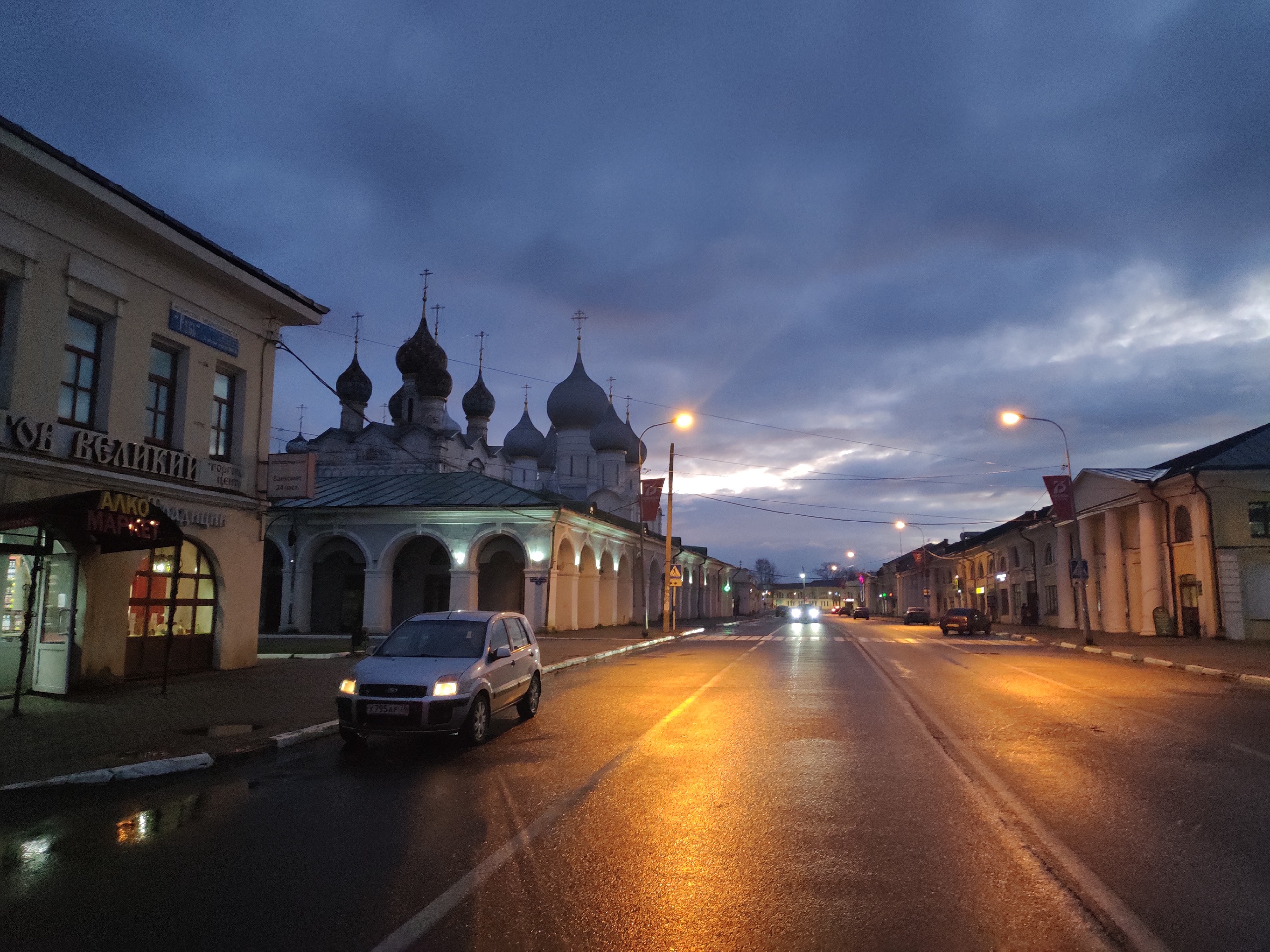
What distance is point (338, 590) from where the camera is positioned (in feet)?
125

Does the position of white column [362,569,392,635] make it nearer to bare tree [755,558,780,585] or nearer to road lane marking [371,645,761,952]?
road lane marking [371,645,761,952]

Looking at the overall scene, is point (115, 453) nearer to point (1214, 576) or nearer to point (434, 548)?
point (434, 548)

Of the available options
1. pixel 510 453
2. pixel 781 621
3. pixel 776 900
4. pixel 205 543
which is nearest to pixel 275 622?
pixel 205 543

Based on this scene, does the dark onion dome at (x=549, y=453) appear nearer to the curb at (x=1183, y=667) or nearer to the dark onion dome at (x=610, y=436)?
the dark onion dome at (x=610, y=436)

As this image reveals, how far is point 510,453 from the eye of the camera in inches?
2670

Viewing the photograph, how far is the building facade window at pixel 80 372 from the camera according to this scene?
13.7 meters

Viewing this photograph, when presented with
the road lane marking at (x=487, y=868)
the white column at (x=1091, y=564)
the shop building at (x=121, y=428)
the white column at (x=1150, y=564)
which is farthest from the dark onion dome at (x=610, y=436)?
the road lane marking at (x=487, y=868)

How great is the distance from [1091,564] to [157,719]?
41.8 meters

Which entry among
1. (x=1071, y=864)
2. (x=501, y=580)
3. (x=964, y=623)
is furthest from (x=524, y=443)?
(x=1071, y=864)

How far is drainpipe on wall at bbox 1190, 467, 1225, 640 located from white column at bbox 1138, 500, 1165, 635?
3.30 metres

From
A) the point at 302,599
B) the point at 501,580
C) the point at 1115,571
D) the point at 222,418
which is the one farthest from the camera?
the point at 501,580

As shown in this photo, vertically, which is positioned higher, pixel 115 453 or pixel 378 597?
pixel 115 453

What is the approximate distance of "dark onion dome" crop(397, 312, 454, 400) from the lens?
53625 mm

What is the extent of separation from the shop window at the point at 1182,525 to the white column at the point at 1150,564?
925mm
